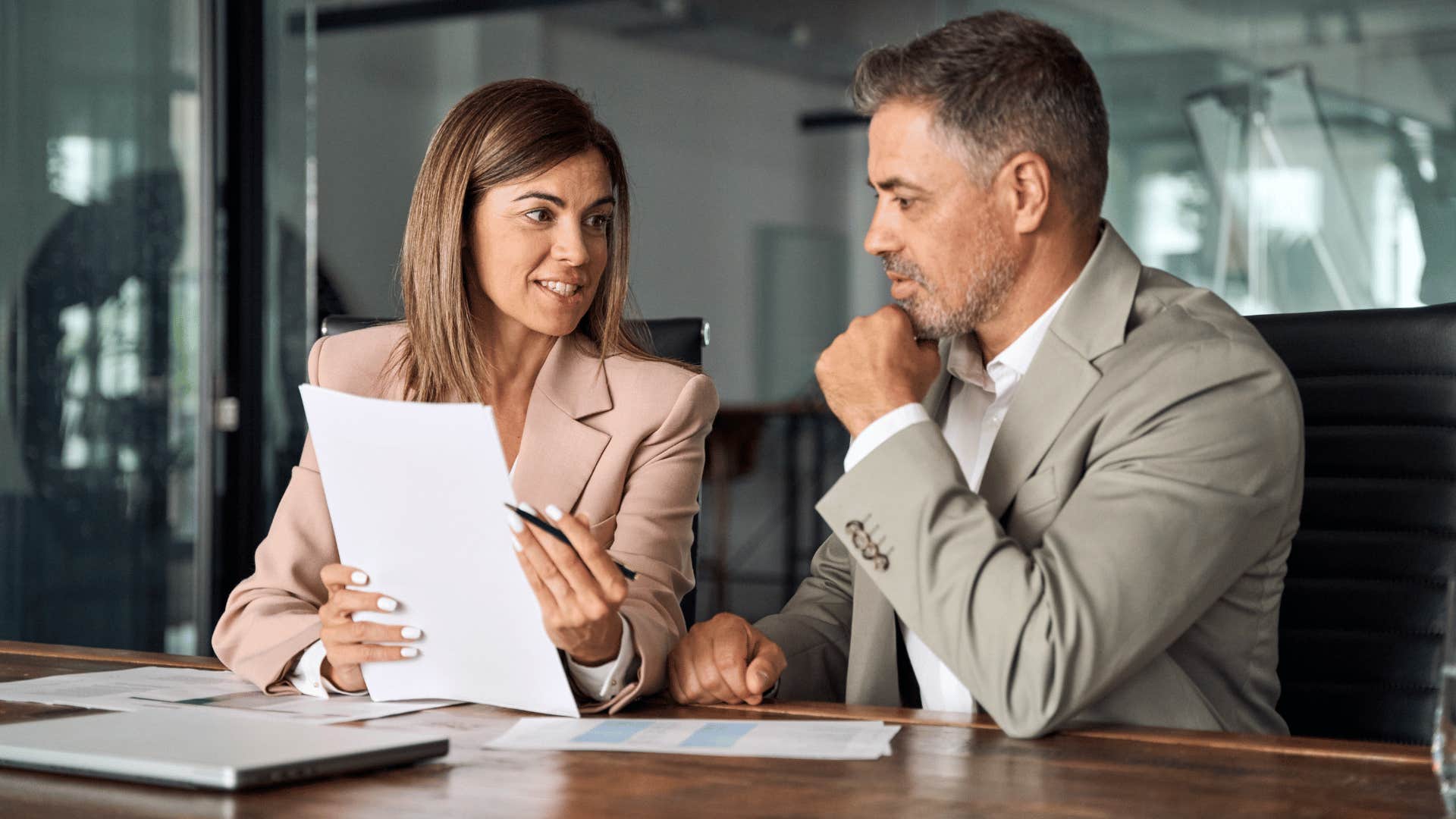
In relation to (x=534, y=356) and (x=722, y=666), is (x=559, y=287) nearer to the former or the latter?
(x=534, y=356)

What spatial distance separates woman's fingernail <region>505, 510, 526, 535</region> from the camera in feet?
3.58

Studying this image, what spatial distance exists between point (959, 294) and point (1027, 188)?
12cm

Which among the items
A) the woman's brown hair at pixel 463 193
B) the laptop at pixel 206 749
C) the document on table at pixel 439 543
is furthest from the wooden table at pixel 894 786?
the woman's brown hair at pixel 463 193

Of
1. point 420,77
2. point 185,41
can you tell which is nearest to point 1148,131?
point 185,41

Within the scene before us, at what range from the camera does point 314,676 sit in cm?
133

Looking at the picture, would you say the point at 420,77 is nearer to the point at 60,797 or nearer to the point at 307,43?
the point at 307,43

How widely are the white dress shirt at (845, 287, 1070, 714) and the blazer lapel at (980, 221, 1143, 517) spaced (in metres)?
0.02

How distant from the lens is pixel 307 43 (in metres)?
3.70

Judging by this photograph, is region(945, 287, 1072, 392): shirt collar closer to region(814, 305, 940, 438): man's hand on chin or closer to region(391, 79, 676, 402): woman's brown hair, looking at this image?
region(814, 305, 940, 438): man's hand on chin

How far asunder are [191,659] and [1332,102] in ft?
10.2

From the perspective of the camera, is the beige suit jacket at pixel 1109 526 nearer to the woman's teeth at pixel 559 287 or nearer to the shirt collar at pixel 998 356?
the shirt collar at pixel 998 356

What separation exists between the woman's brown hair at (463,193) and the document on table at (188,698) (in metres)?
0.43

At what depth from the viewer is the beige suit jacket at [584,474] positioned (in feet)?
4.81

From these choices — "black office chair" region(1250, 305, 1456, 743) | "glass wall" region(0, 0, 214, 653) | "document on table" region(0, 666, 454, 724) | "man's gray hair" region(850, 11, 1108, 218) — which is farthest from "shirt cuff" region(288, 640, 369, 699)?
"glass wall" region(0, 0, 214, 653)
